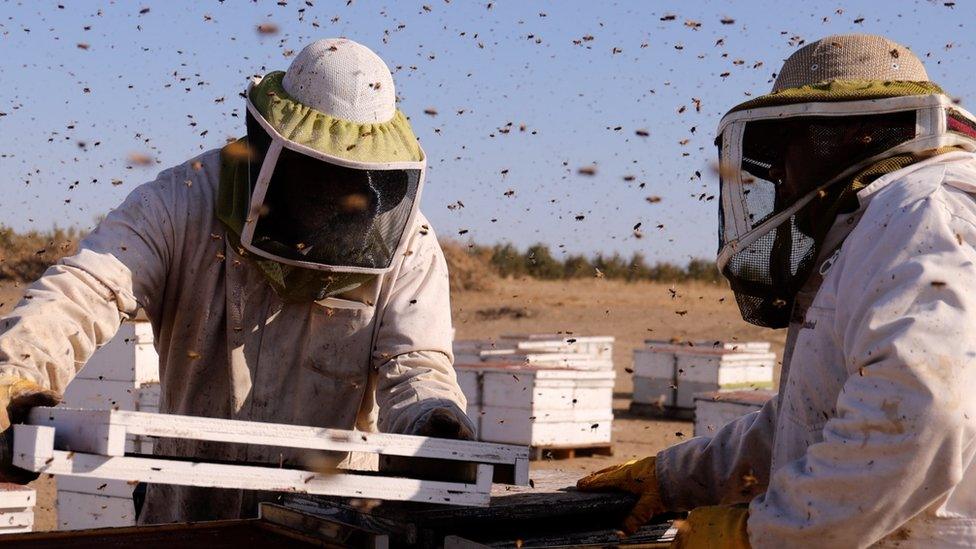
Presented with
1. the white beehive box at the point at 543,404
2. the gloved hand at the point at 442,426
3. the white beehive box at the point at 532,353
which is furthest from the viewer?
the white beehive box at the point at 532,353

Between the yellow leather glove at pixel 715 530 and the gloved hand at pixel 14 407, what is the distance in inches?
54.4

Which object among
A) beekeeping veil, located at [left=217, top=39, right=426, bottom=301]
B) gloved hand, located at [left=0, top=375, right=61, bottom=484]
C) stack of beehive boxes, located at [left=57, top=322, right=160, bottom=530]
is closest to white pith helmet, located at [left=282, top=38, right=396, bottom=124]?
beekeeping veil, located at [left=217, top=39, right=426, bottom=301]

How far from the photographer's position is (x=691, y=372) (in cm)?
1241

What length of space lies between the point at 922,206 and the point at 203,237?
2.15 m

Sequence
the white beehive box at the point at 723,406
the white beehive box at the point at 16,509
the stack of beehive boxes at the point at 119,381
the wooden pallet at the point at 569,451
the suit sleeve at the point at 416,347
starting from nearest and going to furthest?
1. the suit sleeve at the point at 416,347
2. the white beehive box at the point at 16,509
3. the stack of beehive boxes at the point at 119,381
4. the white beehive box at the point at 723,406
5. the wooden pallet at the point at 569,451

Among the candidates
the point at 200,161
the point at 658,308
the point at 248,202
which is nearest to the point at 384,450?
the point at 248,202

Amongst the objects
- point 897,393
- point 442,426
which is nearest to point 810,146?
point 897,393

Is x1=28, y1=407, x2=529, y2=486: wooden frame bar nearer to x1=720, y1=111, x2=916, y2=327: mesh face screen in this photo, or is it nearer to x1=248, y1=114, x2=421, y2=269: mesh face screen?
x1=720, y1=111, x2=916, y2=327: mesh face screen

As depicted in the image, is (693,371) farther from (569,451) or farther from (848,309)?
(848,309)

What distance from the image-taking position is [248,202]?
3.21 metres

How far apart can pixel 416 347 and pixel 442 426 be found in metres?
0.42

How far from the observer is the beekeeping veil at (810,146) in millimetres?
2369

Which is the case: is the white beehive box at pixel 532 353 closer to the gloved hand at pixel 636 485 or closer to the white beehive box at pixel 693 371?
the white beehive box at pixel 693 371

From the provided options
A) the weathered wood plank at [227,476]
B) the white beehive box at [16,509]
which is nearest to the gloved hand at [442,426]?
the weathered wood plank at [227,476]
